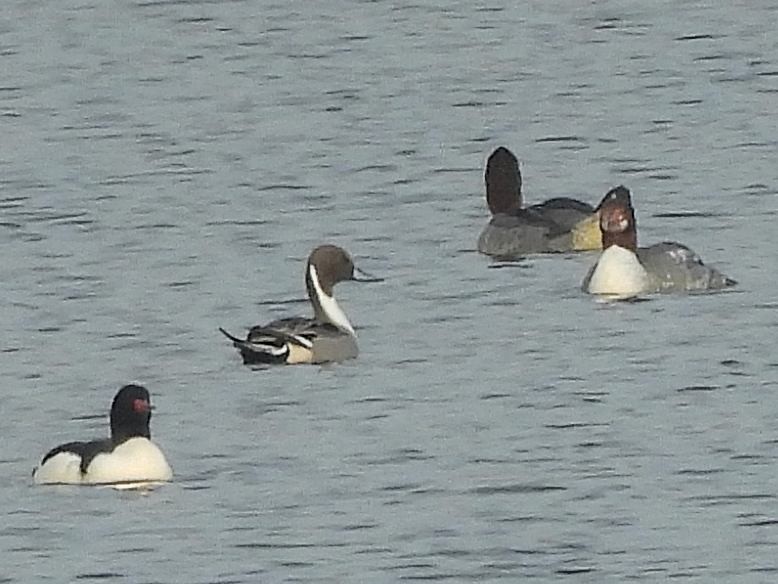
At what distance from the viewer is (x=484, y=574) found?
55.8 ft

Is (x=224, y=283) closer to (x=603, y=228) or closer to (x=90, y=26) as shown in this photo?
(x=603, y=228)

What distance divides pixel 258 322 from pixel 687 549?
6755 millimetres

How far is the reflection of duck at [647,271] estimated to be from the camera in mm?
24297

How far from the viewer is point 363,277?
24562mm

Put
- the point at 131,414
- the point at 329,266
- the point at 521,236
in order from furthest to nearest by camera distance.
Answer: the point at 521,236 → the point at 329,266 → the point at 131,414

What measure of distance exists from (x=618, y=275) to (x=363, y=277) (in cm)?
168

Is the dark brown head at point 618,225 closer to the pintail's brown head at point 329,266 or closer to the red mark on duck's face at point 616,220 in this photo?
the red mark on duck's face at point 616,220

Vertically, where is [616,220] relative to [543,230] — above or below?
above

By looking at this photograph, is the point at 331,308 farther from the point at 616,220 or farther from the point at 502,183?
the point at 502,183

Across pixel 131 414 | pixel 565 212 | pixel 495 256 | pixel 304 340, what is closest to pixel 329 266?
pixel 304 340

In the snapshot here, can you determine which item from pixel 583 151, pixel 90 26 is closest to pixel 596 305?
pixel 583 151

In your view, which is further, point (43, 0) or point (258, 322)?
point (43, 0)

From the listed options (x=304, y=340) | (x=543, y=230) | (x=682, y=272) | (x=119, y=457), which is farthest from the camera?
(x=543, y=230)

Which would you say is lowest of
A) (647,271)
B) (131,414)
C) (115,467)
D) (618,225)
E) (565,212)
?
(647,271)
